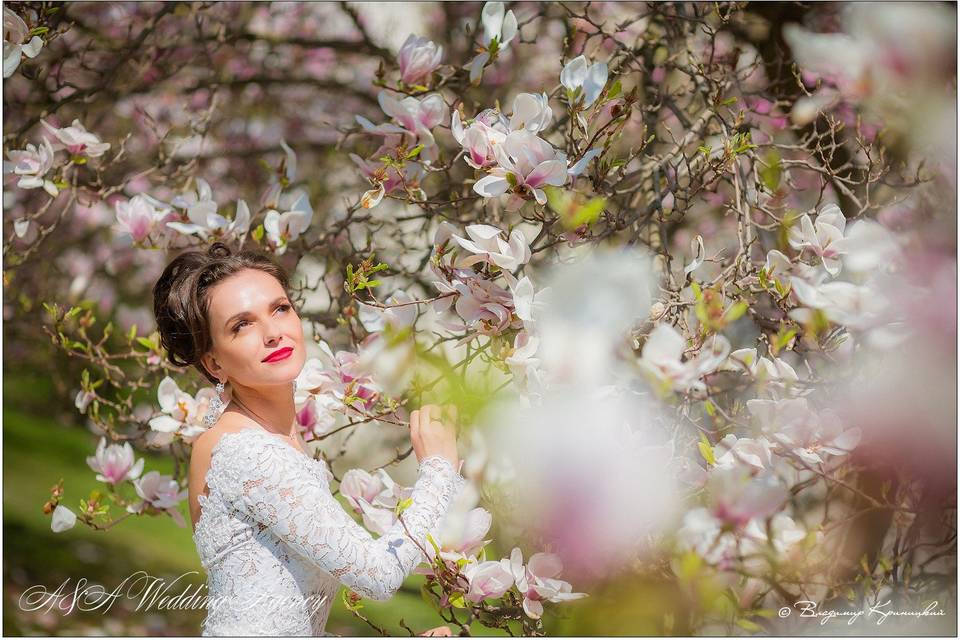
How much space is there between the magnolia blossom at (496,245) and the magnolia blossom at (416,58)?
1.59ft

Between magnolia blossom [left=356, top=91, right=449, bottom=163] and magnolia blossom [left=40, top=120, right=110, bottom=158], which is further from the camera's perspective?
magnolia blossom [left=40, top=120, right=110, bottom=158]

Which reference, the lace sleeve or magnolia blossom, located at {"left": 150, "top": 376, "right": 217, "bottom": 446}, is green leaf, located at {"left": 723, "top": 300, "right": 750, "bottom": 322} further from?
magnolia blossom, located at {"left": 150, "top": 376, "right": 217, "bottom": 446}

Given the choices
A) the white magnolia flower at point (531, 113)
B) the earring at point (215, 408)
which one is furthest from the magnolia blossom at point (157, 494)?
the white magnolia flower at point (531, 113)

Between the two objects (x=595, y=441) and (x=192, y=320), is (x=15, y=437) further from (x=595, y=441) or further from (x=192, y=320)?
(x=595, y=441)

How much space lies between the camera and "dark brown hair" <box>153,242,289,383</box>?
1.48 m

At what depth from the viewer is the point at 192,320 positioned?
148 cm

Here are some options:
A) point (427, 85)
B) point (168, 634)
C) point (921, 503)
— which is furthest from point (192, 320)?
point (168, 634)

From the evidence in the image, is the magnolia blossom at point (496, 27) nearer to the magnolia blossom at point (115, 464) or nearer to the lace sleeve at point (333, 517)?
the lace sleeve at point (333, 517)

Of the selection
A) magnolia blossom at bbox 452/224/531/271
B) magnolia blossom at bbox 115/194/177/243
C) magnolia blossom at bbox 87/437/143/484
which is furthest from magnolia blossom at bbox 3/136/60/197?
magnolia blossom at bbox 452/224/531/271

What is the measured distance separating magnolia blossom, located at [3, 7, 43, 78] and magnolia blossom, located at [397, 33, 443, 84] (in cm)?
69

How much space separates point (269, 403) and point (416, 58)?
A: 0.70 meters

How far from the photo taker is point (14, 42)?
1.61 metres

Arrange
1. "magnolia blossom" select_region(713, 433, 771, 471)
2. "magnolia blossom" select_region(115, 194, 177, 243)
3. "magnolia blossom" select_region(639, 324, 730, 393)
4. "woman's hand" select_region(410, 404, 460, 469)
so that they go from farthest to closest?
1. "magnolia blossom" select_region(115, 194, 177, 243)
2. "woman's hand" select_region(410, 404, 460, 469)
3. "magnolia blossom" select_region(713, 433, 771, 471)
4. "magnolia blossom" select_region(639, 324, 730, 393)

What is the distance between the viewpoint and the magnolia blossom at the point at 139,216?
1.79m
